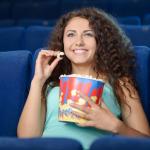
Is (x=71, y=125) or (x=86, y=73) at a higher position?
(x=86, y=73)

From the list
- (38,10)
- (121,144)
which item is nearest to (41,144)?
(121,144)

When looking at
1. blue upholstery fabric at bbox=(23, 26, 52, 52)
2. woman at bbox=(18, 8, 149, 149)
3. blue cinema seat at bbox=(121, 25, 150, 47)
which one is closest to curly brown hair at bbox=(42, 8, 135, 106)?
woman at bbox=(18, 8, 149, 149)

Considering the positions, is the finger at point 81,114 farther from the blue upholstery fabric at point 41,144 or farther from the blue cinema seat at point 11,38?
the blue cinema seat at point 11,38

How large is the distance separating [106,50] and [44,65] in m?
0.19

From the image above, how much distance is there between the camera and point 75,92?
91 centimetres

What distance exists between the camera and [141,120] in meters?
1.07

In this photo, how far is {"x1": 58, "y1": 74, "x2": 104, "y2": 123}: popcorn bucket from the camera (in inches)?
35.8

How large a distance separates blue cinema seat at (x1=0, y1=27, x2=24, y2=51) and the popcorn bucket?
1.14m

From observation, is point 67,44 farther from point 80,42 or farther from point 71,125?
point 71,125

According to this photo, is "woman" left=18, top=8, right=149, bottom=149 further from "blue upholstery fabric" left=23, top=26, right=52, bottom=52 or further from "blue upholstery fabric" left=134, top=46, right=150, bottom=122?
"blue upholstery fabric" left=23, top=26, right=52, bottom=52

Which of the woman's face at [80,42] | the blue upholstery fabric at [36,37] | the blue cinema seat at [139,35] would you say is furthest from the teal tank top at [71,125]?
the blue upholstery fabric at [36,37]

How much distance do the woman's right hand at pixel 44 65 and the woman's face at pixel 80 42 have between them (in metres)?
0.05

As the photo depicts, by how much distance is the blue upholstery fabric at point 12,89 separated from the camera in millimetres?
1249

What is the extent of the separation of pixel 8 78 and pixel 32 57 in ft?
0.36
